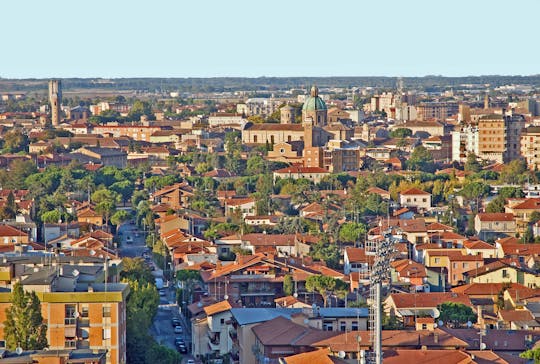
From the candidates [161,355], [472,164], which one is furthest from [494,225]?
[161,355]

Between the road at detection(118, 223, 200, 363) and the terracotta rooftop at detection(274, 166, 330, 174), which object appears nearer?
the road at detection(118, 223, 200, 363)

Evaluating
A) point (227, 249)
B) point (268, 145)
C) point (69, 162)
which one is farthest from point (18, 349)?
point (268, 145)

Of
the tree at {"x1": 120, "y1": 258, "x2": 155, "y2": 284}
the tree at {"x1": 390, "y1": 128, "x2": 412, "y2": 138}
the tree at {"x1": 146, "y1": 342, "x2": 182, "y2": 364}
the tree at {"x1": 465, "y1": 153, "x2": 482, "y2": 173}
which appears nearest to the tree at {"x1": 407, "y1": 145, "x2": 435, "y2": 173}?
the tree at {"x1": 465, "y1": 153, "x2": 482, "y2": 173}

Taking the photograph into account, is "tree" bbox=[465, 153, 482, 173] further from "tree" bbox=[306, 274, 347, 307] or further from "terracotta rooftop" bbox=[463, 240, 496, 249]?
"tree" bbox=[306, 274, 347, 307]

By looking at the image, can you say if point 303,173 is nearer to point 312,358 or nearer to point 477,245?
point 477,245

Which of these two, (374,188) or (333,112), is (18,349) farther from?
(333,112)

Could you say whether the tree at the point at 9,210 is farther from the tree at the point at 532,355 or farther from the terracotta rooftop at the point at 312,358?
the terracotta rooftop at the point at 312,358
